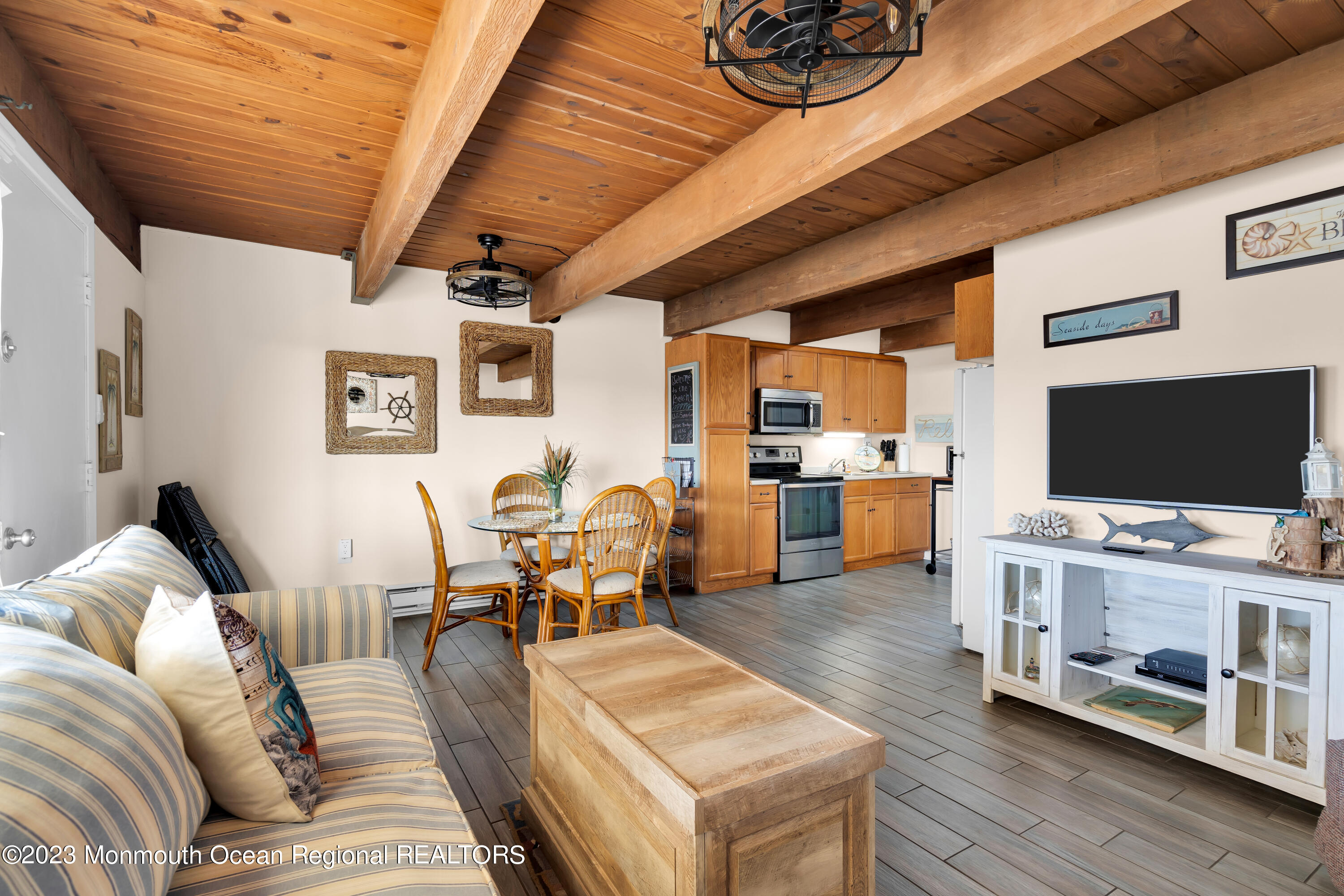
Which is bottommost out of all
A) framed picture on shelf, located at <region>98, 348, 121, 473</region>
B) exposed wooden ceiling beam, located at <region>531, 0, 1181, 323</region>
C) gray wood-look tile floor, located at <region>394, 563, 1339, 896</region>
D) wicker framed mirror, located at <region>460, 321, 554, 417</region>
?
gray wood-look tile floor, located at <region>394, 563, 1339, 896</region>

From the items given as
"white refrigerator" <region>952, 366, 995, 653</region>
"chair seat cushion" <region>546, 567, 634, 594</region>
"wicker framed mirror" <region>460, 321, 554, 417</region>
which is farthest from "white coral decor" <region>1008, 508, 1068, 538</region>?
"wicker framed mirror" <region>460, 321, 554, 417</region>

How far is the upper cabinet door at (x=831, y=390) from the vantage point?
5965 mm

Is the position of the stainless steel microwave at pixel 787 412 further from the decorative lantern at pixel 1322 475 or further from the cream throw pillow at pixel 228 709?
the cream throw pillow at pixel 228 709

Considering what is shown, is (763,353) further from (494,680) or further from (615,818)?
(615,818)

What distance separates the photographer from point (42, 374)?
204 cm

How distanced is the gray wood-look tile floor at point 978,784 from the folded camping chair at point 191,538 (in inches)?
39.1

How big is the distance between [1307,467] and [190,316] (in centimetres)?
534

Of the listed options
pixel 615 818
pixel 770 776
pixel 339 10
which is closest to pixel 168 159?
pixel 339 10

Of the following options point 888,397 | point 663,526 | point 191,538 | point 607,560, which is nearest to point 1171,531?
point 607,560

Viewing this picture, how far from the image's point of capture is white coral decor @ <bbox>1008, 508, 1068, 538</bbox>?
9.30ft

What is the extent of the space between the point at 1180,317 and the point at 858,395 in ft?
12.2

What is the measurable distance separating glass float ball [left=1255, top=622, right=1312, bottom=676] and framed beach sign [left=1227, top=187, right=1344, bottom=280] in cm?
126

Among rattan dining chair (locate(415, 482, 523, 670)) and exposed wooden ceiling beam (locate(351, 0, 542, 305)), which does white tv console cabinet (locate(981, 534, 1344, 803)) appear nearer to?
rattan dining chair (locate(415, 482, 523, 670))

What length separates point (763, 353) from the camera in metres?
5.59
